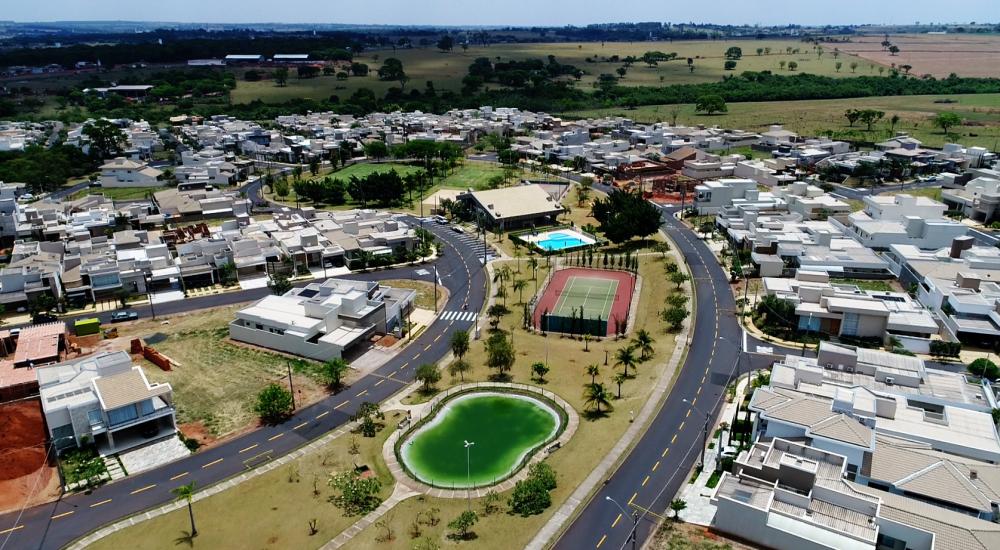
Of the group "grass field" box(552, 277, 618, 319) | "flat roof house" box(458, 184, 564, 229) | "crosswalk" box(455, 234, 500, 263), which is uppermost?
"flat roof house" box(458, 184, 564, 229)

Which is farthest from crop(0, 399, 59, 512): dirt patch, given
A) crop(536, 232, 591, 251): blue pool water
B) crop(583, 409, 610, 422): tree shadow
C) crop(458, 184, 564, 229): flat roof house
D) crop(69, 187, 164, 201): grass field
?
crop(69, 187, 164, 201): grass field

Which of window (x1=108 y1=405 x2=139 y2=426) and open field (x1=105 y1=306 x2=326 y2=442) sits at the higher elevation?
window (x1=108 y1=405 x2=139 y2=426)

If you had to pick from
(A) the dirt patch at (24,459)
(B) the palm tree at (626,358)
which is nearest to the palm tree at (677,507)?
(B) the palm tree at (626,358)

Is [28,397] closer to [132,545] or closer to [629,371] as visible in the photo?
[132,545]

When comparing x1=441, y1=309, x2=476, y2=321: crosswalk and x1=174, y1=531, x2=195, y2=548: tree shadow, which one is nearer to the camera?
x1=174, y1=531, x2=195, y2=548: tree shadow

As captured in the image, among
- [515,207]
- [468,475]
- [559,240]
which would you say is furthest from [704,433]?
[515,207]

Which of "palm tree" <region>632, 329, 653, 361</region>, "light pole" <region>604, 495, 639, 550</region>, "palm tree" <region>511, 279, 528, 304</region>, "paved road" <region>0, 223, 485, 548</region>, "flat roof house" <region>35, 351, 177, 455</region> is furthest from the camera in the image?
"palm tree" <region>511, 279, 528, 304</region>

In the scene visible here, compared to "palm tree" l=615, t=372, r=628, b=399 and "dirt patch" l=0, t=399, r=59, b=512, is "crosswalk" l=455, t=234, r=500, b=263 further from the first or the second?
"dirt patch" l=0, t=399, r=59, b=512
